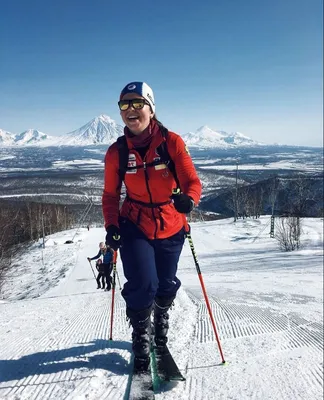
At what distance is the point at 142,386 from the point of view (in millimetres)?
2855

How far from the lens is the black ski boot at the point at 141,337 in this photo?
313 centimetres

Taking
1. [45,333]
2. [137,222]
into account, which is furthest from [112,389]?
[45,333]

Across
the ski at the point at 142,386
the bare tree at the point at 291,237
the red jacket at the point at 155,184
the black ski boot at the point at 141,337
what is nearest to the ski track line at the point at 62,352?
the ski at the point at 142,386

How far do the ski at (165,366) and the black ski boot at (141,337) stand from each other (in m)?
0.15

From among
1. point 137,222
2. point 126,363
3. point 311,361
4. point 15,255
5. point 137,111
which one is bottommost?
point 15,255

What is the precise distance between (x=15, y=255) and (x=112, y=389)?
4582 cm

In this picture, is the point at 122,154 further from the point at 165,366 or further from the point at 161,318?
the point at 165,366

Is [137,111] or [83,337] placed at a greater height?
[137,111]

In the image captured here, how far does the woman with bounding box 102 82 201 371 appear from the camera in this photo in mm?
3102

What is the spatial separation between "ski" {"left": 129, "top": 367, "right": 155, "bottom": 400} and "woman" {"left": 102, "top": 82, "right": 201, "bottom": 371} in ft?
0.25

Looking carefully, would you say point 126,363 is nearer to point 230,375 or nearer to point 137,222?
point 230,375

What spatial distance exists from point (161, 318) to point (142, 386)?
0.80 metres

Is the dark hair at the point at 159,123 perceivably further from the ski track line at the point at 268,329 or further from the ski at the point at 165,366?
the ski track line at the point at 268,329

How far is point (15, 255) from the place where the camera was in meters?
44.1
